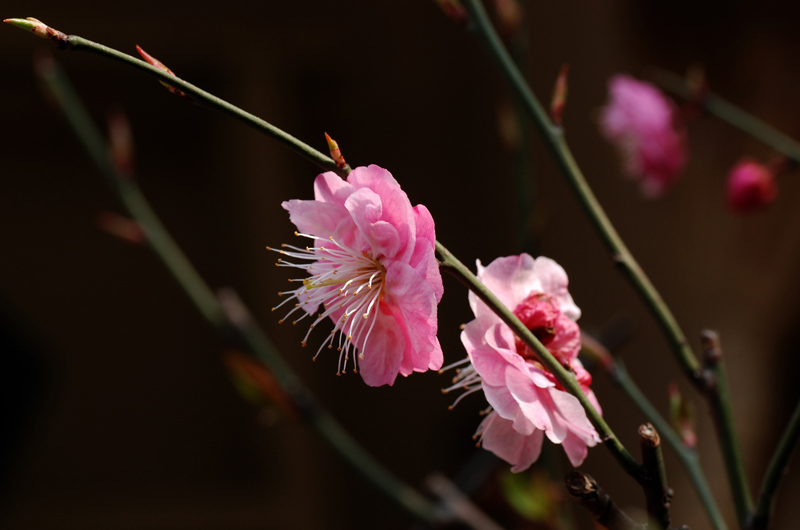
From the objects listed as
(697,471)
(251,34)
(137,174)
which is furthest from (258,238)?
(697,471)

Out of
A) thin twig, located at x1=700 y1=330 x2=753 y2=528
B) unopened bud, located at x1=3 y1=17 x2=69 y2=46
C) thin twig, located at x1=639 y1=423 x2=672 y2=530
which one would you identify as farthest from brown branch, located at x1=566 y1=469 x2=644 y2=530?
unopened bud, located at x1=3 y1=17 x2=69 y2=46

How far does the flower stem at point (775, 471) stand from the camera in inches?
12.3

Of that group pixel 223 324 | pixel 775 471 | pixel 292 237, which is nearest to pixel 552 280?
pixel 775 471

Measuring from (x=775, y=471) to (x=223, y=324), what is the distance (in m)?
0.55

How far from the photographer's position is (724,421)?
381 millimetres

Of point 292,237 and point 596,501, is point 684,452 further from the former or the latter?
point 292,237

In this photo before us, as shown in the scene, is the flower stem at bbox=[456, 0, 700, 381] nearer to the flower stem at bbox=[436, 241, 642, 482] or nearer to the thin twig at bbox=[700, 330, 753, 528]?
the thin twig at bbox=[700, 330, 753, 528]

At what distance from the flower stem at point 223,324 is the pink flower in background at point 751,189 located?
0.46m

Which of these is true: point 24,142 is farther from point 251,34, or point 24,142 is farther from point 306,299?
point 306,299

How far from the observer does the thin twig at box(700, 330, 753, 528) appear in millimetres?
370

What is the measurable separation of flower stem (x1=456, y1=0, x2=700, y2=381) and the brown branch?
0.15 meters

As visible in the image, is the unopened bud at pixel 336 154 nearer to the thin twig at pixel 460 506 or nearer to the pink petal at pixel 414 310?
the pink petal at pixel 414 310

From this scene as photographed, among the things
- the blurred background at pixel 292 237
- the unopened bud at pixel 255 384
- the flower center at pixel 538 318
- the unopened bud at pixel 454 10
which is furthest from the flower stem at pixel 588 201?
the blurred background at pixel 292 237

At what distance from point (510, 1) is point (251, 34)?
949 millimetres
